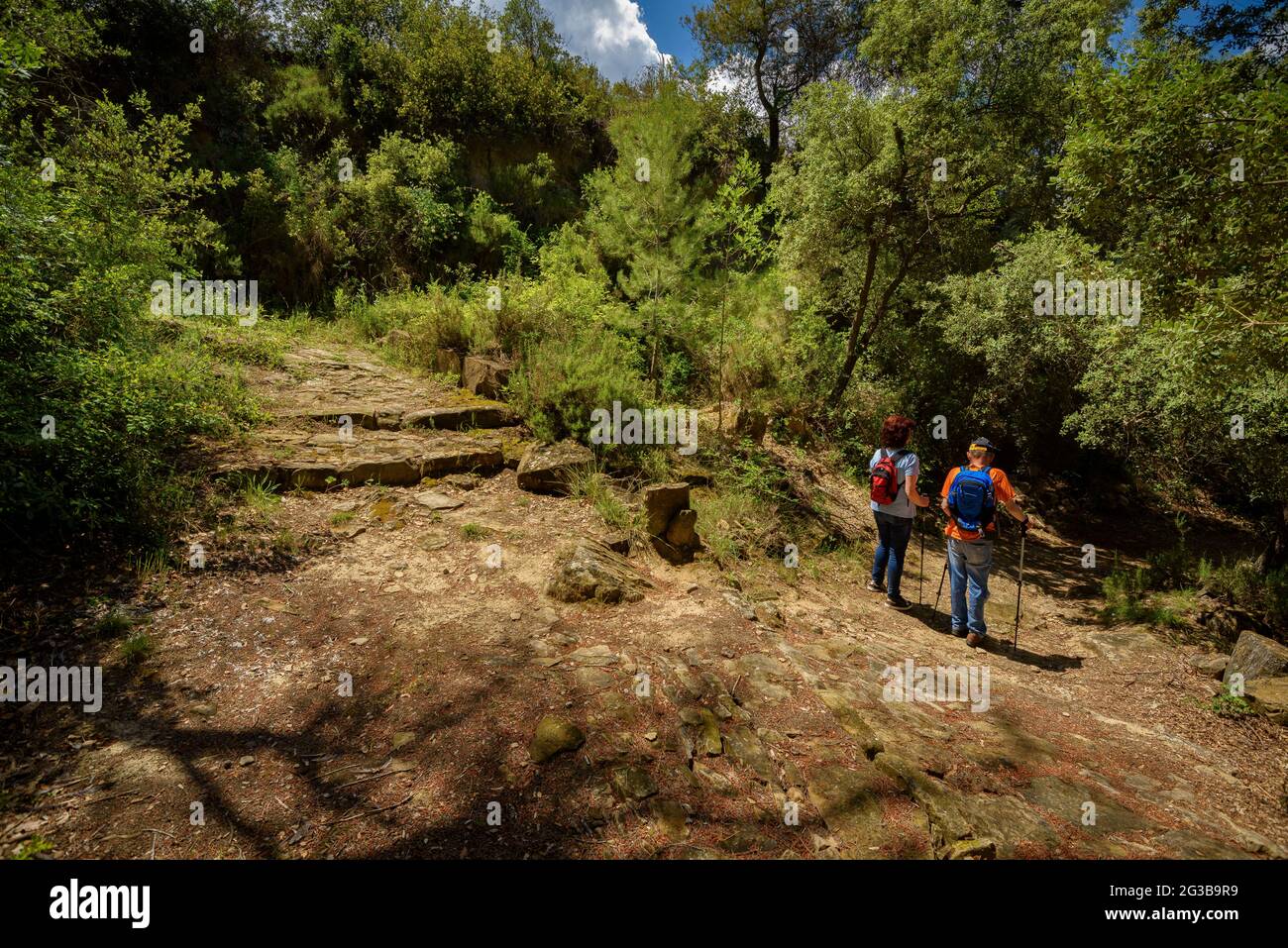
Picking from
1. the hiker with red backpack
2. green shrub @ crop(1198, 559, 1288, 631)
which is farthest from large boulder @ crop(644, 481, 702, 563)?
green shrub @ crop(1198, 559, 1288, 631)

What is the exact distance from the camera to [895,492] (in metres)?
6.25

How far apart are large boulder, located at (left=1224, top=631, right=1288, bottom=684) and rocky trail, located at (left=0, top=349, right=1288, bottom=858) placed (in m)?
0.30

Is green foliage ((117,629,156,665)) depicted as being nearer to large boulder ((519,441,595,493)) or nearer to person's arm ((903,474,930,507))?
large boulder ((519,441,595,493))

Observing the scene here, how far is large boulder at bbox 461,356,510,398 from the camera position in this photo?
27.5 feet

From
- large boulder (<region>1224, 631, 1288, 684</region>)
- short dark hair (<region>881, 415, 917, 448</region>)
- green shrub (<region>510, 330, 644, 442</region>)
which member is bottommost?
large boulder (<region>1224, 631, 1288, 684</region>)

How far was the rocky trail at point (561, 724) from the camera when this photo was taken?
2.48 meters

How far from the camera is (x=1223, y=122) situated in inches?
186

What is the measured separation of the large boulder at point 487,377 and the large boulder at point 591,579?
4.00m

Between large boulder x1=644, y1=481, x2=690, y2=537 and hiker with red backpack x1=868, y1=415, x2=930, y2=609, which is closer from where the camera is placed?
large boulder x1=644, y1=481, x2=690, y2=537

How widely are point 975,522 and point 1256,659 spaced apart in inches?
110

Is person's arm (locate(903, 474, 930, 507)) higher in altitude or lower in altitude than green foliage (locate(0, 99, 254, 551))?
lower
